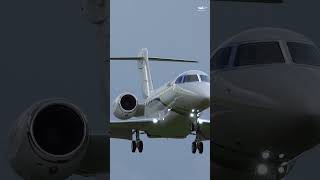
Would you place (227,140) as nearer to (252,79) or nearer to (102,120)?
(252,79)

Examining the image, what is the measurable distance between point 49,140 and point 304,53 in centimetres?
234

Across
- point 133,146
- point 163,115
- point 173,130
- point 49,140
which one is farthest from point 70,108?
point 163,115

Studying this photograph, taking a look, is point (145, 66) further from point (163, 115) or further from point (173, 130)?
point (163, 115)

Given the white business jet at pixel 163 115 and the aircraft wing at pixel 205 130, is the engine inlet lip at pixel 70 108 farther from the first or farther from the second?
the aircraft wing at pixel 205 130

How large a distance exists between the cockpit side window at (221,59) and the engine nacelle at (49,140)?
4.20ft

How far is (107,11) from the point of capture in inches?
229

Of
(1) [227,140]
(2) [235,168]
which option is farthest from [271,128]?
(2) [235,168]

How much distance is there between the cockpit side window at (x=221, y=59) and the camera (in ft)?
17.4

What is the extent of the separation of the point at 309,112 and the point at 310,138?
267 millimetres

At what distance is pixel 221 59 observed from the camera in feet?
17.8

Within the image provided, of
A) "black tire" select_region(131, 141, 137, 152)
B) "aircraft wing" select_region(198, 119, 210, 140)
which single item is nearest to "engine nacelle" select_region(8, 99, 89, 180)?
"black tire" select_region(131, 141, 137, 152)

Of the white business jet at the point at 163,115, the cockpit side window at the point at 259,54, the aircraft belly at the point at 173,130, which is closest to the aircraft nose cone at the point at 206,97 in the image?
the white business jet at the point at 163,115

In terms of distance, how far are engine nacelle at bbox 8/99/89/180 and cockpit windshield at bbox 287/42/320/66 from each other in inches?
73.9

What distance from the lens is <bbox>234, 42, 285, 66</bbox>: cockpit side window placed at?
486 centimetres
